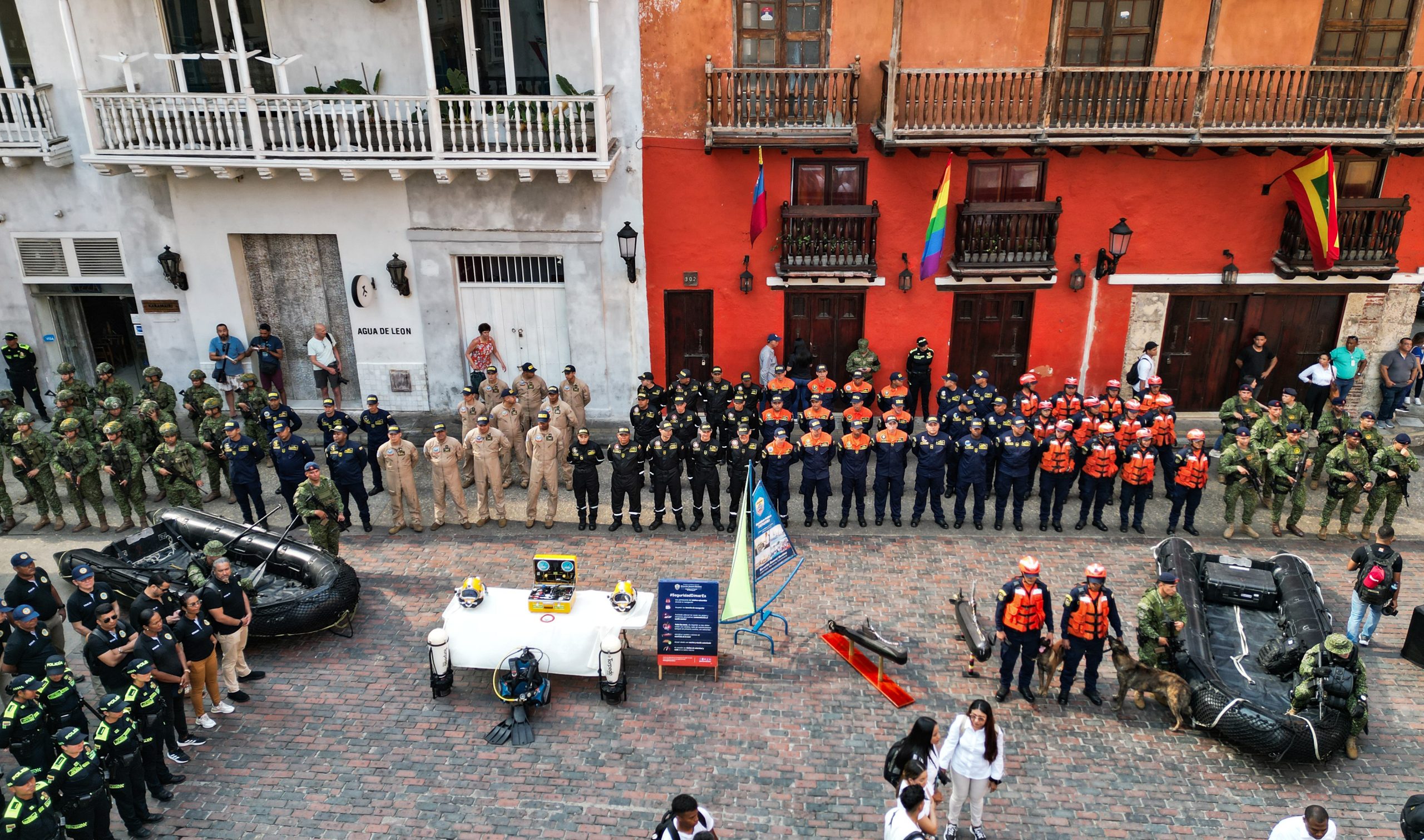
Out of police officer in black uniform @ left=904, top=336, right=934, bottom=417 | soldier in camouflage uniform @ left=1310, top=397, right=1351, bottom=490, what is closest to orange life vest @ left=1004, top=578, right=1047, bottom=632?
police officer in black uniform @ left=904, top=336, right=934, bottom=417

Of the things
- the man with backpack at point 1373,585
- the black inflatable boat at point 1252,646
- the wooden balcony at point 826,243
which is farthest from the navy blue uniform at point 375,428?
the man with backpack at point 1373,585

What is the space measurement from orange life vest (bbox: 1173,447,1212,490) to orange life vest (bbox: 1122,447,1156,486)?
374 millimetres

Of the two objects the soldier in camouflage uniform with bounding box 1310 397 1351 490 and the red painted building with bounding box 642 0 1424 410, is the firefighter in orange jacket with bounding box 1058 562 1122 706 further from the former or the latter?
the red painted building with bounding box 642 0 1424 410

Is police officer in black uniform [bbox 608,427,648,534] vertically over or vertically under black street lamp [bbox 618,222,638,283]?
under

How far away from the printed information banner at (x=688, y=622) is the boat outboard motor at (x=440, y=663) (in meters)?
2.33

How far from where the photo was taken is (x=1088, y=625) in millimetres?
10078

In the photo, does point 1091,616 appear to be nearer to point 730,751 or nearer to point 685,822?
point 730,751

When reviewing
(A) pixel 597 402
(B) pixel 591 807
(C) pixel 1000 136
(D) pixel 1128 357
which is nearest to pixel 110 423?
(A) pixel 597 402

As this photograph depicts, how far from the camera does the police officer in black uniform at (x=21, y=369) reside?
17328 millimetres

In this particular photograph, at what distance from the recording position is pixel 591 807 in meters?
9.16

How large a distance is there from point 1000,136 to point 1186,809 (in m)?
10.5

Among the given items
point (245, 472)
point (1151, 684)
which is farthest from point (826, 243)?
point (245, 472)

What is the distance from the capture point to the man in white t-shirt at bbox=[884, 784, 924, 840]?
7246mm

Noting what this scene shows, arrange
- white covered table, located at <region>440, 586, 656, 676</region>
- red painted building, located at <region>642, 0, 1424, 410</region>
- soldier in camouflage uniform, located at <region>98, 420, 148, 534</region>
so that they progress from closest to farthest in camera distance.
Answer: white covered table, located at <region>440, 586, 656, 676</region>, soldier in camouflage uniform, located at <region>98, 420, 148, 534</region>, red painted building, located at <region>642, 0, 1424, 410</region>
